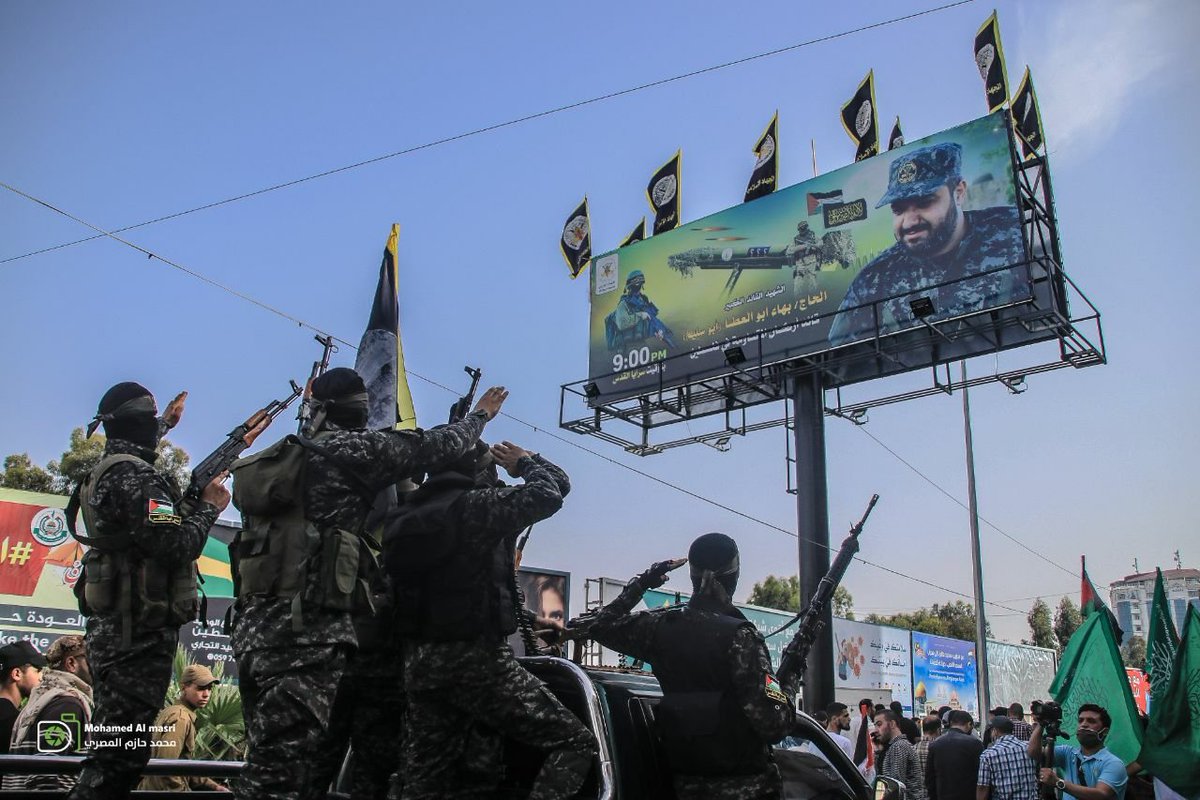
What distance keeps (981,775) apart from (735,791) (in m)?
4.59

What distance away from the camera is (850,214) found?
582 inches

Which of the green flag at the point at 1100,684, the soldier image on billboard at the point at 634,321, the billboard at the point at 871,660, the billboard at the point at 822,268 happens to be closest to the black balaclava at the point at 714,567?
the green flag at the point at 1100,684

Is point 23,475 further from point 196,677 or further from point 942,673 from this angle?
point 942,673

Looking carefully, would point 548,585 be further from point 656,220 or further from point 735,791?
point 735,791

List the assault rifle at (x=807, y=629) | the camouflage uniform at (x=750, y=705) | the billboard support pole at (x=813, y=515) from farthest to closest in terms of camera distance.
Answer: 1. the billboard support pole at (x=813, y=515)
2. the assault rifle at (x=807, y=629)
3. the camouflage uniform at (x=750, y=705)

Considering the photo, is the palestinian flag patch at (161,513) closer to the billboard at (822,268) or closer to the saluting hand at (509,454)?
the saluting hand at (509,454)

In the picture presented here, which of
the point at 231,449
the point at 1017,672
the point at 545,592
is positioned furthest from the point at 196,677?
the point at 1017,672

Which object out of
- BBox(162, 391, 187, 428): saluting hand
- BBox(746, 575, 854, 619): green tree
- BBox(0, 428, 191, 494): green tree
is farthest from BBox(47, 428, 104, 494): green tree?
BBox(746, 575, 854, 619): green tree

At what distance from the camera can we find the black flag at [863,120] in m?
15.3

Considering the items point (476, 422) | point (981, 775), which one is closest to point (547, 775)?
point (476, 422)

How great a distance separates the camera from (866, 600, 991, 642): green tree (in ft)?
205

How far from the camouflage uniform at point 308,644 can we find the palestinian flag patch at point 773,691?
57.4 inches

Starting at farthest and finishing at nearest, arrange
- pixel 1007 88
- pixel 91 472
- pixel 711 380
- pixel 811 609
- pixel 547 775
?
pixel 711 380
pixel 1007 88
pixel 811 609
pixel 91 472
pixel 547 775

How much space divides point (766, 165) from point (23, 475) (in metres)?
19.0
